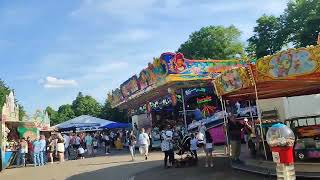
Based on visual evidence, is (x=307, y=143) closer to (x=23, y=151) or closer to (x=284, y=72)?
(x=284, y=72)

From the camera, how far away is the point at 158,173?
15.2 metres

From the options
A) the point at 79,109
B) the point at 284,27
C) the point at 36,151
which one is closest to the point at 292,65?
the point at 36,151

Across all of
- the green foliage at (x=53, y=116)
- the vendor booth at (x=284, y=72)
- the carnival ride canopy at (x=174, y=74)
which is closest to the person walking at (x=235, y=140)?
the vendor booth at (x=284, y=72)

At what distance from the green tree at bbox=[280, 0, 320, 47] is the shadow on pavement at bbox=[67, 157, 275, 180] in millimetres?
32592

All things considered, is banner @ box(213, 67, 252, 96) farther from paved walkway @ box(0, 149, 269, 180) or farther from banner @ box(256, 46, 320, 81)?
paved walkway @ box(0, 149, 269, 180)

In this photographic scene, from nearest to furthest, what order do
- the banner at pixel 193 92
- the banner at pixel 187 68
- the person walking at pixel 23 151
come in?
the person walking at pixel 23 151, the banner at pixel 187 68, the banner at pixel 193 92

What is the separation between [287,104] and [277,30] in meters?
33.1

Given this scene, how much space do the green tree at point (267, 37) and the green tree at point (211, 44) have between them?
28.5 ft

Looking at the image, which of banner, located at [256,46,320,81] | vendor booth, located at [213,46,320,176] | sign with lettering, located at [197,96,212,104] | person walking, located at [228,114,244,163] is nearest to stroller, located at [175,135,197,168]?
person walking, located at [228,114,244,163]

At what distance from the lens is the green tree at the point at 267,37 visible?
174ft

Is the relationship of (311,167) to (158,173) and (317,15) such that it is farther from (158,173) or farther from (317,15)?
(317,15)

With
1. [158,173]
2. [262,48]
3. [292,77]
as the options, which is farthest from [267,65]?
[262,48]

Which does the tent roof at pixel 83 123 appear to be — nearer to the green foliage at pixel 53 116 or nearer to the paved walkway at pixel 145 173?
the paved walkway at pixel 145 173

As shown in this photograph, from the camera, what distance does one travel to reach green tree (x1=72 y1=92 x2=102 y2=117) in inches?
3597
